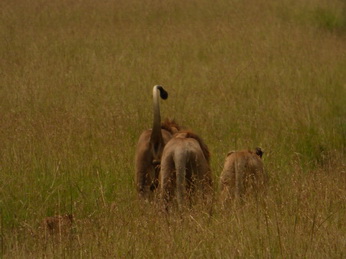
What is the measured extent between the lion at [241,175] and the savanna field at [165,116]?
178 millimetres

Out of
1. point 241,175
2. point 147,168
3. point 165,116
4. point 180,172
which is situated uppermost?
point 180,172

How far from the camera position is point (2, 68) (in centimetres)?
1184

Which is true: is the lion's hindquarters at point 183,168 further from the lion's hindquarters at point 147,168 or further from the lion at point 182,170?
the lion's hindquarters at point 147,168

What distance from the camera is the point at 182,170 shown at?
18.1ft

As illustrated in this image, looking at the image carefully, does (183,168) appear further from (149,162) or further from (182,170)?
(149,162)

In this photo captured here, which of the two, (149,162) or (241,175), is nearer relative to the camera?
(241,175)

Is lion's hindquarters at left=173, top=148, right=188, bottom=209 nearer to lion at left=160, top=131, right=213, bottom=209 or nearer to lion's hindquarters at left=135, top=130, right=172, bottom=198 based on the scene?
lion at left=160, top=131, right=213, bottom=209

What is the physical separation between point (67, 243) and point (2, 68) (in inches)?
298

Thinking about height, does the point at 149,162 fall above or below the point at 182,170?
below

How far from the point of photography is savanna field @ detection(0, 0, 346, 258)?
4887 mm

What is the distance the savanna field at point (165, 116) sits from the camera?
4.89m

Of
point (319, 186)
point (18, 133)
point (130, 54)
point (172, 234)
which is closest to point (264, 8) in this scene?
point (130, 54)

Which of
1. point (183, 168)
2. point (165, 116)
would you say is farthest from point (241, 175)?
point (165, 116)

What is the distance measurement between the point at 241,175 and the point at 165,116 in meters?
3.40
